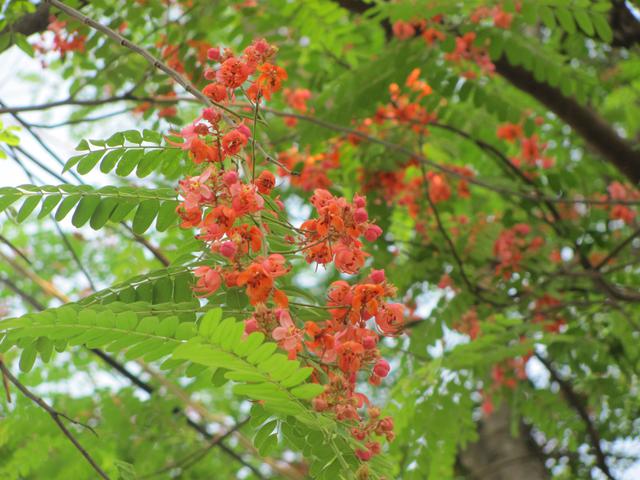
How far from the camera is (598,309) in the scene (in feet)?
13.4

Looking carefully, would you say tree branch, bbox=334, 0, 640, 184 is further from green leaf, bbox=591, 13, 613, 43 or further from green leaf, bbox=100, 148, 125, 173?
green leaf, bbox=100, 148, 125, 173

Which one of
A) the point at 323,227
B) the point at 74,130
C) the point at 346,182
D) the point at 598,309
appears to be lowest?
the point at 323,227

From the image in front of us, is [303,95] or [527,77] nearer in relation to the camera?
[527,77]

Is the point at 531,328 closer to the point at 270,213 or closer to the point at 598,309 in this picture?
the point at 598,309

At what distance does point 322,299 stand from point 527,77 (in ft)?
8.96

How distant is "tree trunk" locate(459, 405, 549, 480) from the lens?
20.1 feet

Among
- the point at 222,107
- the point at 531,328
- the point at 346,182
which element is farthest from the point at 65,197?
the point at 346,182

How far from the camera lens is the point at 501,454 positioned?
656 cm

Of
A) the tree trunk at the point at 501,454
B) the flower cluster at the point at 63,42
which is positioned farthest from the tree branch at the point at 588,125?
the tree trunk at the point at 501,454

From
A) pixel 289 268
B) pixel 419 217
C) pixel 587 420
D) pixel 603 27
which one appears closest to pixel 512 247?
pixel 419 217

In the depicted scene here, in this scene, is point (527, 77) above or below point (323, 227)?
above

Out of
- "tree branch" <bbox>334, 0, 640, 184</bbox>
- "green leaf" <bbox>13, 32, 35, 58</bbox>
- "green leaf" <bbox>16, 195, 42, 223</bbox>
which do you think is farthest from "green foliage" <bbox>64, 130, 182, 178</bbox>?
"tree branch" <bbox>334, 0, 640, 184</bbox>

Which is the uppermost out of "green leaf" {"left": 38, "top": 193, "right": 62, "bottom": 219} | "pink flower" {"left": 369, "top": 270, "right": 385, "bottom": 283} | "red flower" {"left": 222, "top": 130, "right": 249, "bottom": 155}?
"red flower" {"left": 222, "top": 130, "right": 249, "bottom": 155}

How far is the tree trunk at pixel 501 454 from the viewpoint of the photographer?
6.12m
